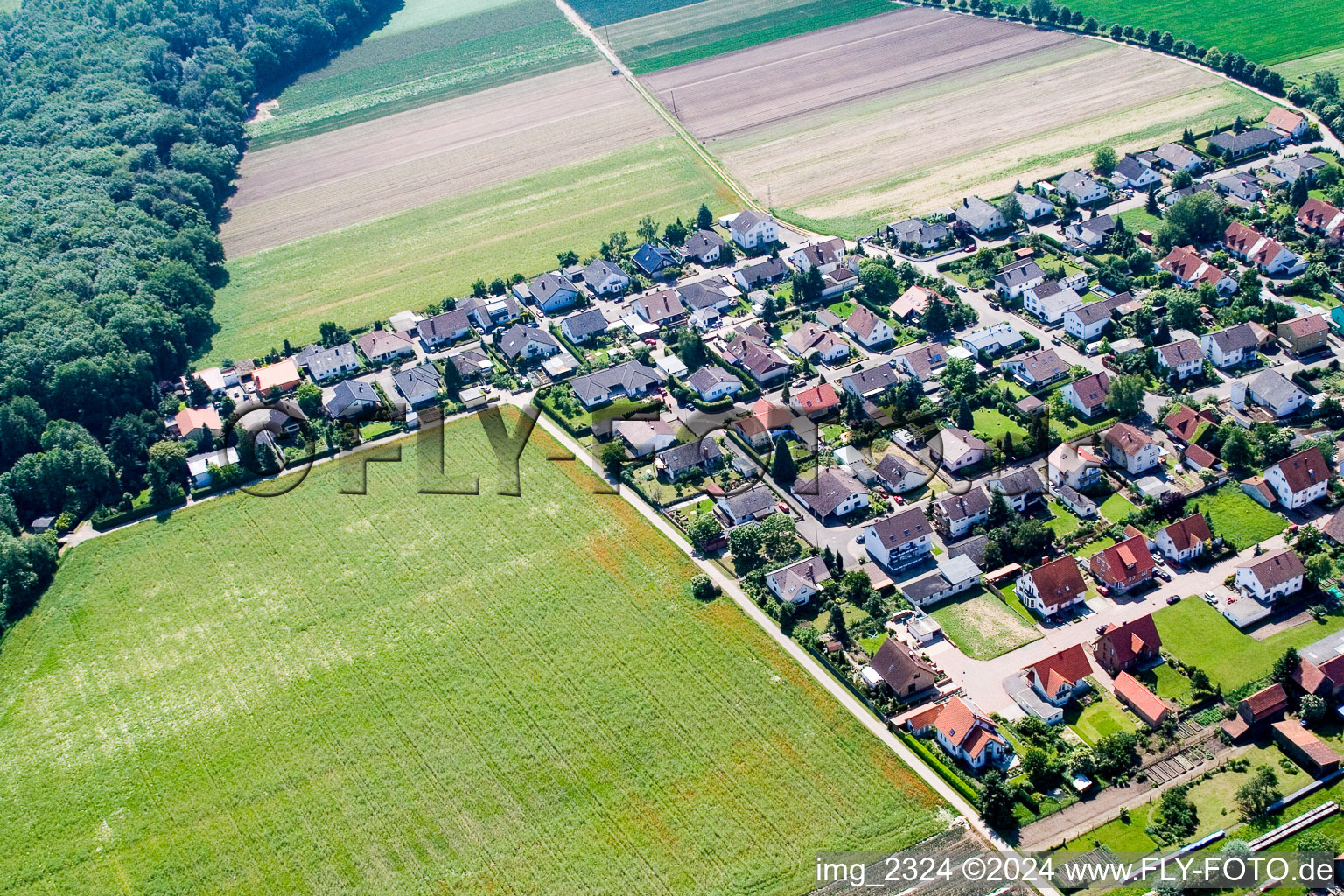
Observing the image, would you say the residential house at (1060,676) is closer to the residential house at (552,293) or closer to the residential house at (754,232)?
the residential house at (552,293)

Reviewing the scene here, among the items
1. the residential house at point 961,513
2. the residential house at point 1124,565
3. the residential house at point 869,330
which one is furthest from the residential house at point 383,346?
the residential house at point 1124,565

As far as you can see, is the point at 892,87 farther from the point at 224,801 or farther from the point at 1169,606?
the point at 224,801

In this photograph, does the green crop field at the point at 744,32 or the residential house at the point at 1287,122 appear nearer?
the residential house at the point at 1287,122

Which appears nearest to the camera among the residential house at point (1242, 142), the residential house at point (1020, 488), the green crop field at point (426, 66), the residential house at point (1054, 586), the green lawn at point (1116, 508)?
the residential house at point (1054, 586)

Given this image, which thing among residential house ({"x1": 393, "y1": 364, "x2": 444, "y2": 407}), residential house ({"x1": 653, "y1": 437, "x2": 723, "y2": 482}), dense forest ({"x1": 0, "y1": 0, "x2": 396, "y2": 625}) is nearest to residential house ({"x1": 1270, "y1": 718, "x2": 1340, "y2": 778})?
residential house ({"x1": 653, "y1": 437, "x2": 723, "y2": 482})

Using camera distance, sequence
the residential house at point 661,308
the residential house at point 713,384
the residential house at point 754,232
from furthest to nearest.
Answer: the residential house at point 754,232, the residential house at point 661,308, the residential house at point 713,384

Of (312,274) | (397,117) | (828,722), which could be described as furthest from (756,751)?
(397,117)

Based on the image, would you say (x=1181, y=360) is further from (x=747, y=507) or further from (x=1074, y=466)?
(x=747, y=507)
